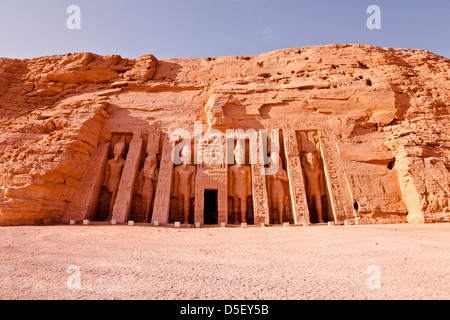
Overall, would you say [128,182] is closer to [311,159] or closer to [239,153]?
[239,153]

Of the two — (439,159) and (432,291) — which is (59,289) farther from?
(439,159)

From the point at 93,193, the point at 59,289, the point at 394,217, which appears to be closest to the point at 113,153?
the point at 93,193

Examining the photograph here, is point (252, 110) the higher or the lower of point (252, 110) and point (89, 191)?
the higher

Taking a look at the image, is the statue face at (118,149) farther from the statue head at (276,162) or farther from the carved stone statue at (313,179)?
the carved stone statue at (313,179)

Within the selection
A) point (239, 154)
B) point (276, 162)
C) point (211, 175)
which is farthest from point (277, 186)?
point (211, 175)

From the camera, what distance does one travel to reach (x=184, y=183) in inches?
374

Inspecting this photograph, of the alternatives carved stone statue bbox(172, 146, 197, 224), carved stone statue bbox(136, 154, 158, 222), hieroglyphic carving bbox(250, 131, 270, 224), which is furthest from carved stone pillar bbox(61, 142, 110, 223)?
hieroglyphic carving bbox(250, 131, 270, 224)

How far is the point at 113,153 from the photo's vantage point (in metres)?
10.3

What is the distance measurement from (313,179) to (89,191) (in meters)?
8.38

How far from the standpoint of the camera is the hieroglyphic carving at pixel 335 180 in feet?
28.4

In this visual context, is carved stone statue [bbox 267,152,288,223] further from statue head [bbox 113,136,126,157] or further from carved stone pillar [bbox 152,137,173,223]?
statue head [bbox 113,136,126,157]

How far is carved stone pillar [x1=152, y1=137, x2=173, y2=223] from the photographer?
8617 mm

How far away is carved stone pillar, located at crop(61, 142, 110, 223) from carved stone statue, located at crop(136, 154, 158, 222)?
1512 millimetres

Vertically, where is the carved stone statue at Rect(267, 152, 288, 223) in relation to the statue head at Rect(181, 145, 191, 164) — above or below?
below
